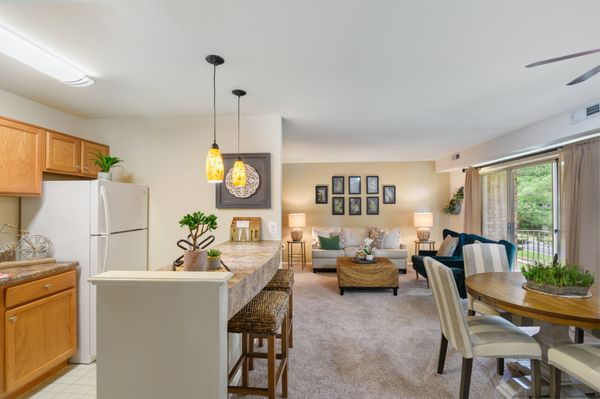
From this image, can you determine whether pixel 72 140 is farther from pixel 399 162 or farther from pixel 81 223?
pixel 399 162

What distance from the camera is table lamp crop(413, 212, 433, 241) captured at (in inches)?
251

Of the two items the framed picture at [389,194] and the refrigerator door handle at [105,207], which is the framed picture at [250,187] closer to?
the refrigerator door handle at [105,207]

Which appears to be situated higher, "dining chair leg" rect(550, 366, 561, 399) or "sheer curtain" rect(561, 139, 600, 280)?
"sheer curtain" rect(561, 139, 600, 280)

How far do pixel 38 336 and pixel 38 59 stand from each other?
1985 mm

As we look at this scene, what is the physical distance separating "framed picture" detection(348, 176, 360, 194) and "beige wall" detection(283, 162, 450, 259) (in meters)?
0.10

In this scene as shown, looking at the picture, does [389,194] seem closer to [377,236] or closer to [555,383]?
[377,236]

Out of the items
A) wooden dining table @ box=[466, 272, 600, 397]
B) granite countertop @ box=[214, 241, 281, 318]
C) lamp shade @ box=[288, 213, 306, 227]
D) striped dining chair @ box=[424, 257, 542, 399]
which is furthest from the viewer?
lamp shade @ box=[288, 213, 306, 227]

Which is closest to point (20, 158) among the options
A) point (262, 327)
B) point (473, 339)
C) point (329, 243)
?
point (262, 327)

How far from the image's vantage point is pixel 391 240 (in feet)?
20.9

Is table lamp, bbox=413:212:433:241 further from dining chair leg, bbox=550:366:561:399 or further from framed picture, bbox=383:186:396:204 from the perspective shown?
dining chair leg, bbox=550:366:561:399

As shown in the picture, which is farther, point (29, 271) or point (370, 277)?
point (370, 277)


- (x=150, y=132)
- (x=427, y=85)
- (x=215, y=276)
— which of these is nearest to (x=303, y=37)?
(x=427, y=85)

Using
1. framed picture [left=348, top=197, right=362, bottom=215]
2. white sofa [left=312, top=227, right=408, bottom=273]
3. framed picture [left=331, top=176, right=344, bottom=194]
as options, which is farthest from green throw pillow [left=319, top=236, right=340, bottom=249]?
framed picture [left=331, top=176, right=344, bottom=194]

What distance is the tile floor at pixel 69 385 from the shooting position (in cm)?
216
